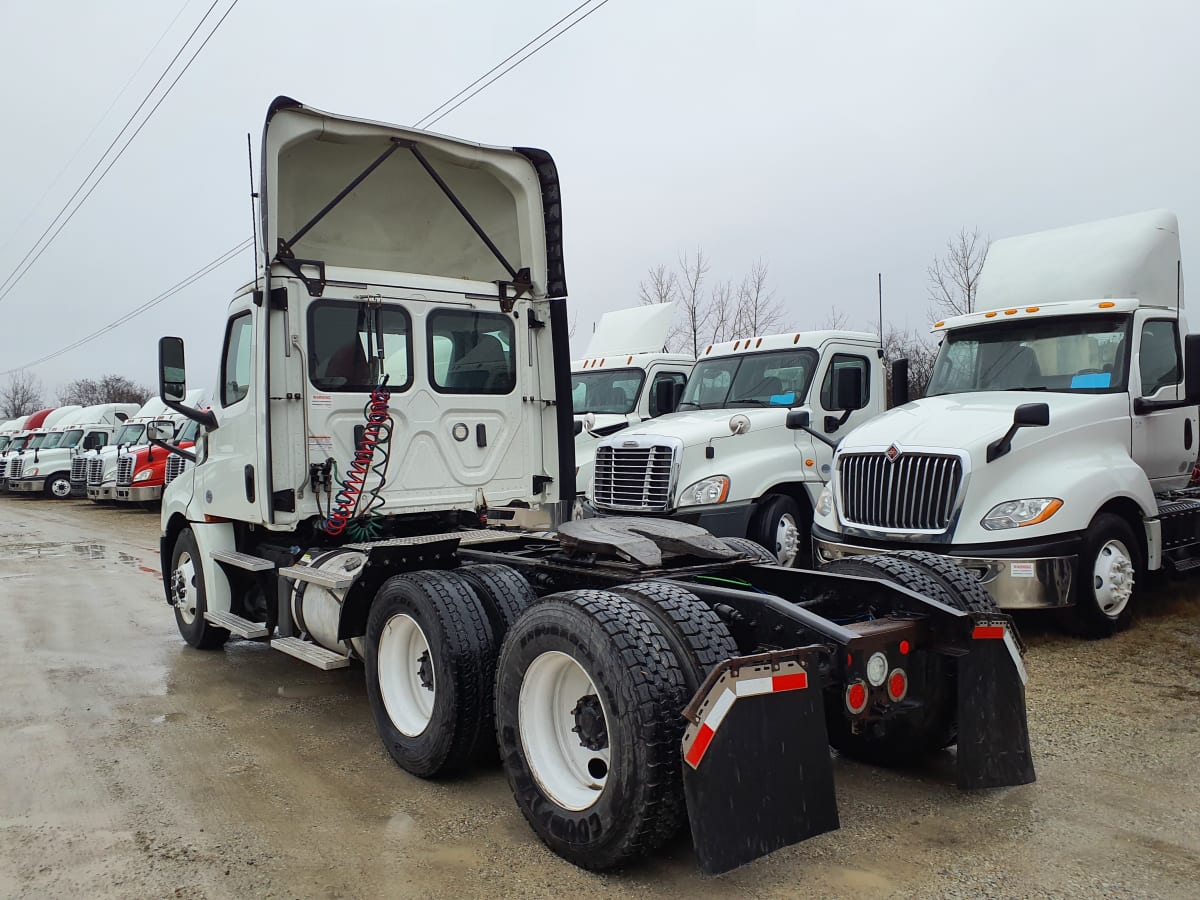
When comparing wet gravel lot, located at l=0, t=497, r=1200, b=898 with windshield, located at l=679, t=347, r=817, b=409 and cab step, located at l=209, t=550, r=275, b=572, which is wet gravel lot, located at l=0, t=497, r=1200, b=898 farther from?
windshield, located at l=679, t=347, r=817, b=409

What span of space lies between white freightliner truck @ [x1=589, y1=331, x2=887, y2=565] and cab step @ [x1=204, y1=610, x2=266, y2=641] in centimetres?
407

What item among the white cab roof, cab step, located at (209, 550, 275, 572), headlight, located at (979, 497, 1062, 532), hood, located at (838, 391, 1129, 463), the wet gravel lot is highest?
the white cab roof

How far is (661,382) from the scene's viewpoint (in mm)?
11219

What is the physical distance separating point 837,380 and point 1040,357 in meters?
2.61

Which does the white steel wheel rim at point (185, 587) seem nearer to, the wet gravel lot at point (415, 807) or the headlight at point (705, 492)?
the wet gravel lot at point (415, 807)

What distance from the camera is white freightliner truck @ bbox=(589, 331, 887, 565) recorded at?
9.00 meters

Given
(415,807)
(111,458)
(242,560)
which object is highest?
(111,458)

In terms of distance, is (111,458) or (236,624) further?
(111,458)

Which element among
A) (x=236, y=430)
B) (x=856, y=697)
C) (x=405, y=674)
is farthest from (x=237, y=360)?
(x=856, y=697)

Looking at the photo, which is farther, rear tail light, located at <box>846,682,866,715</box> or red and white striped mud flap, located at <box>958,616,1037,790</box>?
red and white striped mud flap, located at <box>958,616,1037,790</box>

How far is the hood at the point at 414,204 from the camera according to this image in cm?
602

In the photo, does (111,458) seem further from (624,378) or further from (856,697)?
(856,697)

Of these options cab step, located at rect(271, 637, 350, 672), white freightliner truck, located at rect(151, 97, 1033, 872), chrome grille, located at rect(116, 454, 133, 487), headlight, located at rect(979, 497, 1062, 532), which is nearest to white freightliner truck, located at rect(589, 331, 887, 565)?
white freightliner truck, located at rect(151, 97, 1033, 872)

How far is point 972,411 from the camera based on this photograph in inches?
283
